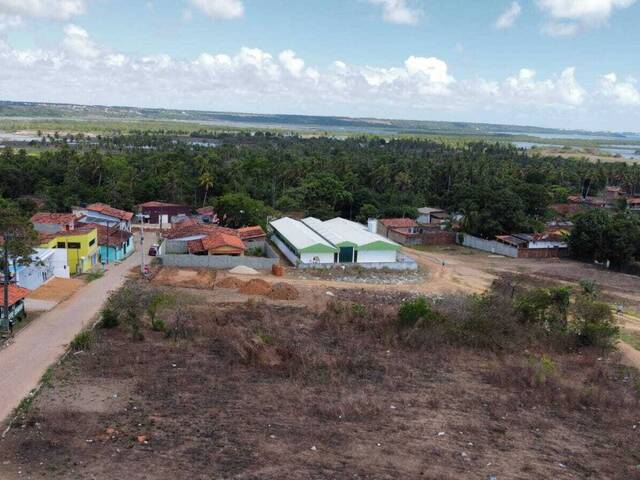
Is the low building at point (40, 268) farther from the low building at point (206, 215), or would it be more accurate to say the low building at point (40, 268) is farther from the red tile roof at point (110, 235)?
the low building at point (206, 215)

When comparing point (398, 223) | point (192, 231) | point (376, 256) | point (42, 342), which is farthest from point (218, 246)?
point (398, 223)

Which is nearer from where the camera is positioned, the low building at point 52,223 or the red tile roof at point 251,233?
the low building at point 52,223

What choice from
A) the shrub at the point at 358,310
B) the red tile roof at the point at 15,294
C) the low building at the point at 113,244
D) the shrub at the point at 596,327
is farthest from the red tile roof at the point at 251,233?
the shrub at the point at 596,327

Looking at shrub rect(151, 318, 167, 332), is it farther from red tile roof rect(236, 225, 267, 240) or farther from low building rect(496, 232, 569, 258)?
low building rect(496, 232, 569, 258)

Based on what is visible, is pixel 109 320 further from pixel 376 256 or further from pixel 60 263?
pixel 376 256

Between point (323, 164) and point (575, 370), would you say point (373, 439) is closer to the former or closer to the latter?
point (575, 370)

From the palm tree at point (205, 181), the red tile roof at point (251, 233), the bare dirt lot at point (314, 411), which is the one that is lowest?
the bare dirt lot at point (314, 411)
